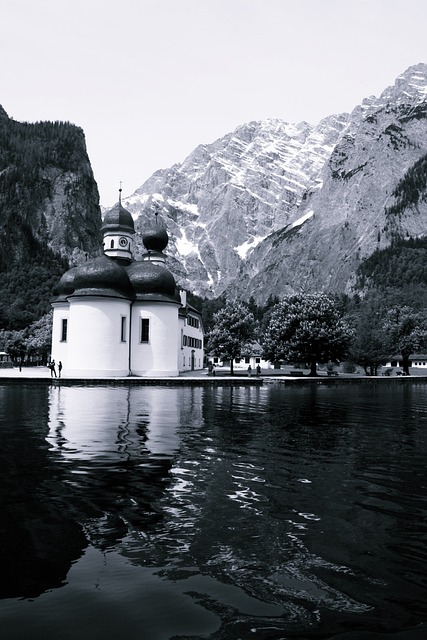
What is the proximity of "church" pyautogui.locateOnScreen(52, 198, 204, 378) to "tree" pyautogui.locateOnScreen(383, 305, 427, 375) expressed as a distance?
45.3 metres

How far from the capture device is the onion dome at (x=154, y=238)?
68750mm

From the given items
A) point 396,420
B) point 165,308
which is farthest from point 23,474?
point 165,308

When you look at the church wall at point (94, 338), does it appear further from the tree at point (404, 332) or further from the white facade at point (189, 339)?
the tree at point (404, 332)

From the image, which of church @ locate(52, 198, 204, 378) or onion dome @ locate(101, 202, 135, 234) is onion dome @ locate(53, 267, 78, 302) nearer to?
church @ locate(52, 198, 204, 378)

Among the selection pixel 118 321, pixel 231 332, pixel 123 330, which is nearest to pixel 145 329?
pixel 123 330

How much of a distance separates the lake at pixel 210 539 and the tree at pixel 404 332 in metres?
81.6

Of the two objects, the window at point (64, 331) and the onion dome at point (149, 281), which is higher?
the onion dome at point (149, 281)

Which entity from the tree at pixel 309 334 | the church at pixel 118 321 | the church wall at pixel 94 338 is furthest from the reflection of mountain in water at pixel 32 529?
the tree at pixel 309 334

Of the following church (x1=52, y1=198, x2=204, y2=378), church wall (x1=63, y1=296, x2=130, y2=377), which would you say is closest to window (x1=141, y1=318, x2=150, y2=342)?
church (x1=52, y1=198, x2=204, y2=378)

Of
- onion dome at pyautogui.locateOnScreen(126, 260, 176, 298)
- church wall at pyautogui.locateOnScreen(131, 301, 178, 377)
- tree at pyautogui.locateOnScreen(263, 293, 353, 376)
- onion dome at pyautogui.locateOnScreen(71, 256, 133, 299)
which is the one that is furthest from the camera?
tree at pyautogui.locateOnScreen(263, 293, 353, 376)

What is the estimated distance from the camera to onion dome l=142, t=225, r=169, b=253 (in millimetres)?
68750

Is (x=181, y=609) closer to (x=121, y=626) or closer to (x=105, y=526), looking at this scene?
(x=121, y=626)

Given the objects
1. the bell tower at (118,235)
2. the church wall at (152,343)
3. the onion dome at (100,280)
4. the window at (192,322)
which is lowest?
the church wall at (152,343)

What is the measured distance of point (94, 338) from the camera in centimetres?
5459
